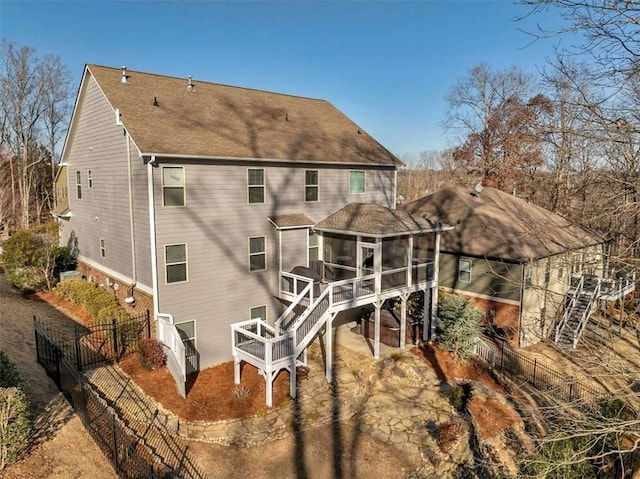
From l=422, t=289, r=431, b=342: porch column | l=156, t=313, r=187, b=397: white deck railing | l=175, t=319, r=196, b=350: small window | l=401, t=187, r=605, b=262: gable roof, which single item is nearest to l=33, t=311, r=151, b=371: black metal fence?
l=156, t=313, r=187, b=397: white deck railing

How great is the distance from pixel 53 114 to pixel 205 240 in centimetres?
3609

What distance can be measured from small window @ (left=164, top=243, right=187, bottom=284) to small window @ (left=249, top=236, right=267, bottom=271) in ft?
8.15

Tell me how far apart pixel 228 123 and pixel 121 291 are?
7488 mm

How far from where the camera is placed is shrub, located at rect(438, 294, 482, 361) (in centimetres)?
1639

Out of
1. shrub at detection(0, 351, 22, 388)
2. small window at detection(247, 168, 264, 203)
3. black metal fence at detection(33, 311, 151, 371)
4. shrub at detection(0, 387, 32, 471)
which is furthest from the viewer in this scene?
small window at detection(247, 168, 264, 203)

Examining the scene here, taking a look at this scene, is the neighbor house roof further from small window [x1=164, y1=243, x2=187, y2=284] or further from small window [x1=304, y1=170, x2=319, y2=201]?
small window [x1=164, y1=243, x2=187, y2=284]

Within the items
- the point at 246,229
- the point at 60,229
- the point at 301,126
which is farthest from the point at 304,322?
the point at 60,229

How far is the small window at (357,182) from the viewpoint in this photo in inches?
729

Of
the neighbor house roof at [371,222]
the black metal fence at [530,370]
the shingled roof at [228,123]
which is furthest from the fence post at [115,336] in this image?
the black metal fence at [530,370]

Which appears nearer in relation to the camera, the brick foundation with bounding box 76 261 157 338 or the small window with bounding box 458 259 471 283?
the brick foundation with bounding box 76 261 157 338

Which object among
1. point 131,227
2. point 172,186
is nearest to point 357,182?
point 172,186

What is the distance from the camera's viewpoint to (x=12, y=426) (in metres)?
8.05

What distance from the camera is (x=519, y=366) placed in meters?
17.1

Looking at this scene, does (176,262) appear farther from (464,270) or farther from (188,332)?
(464,270)
